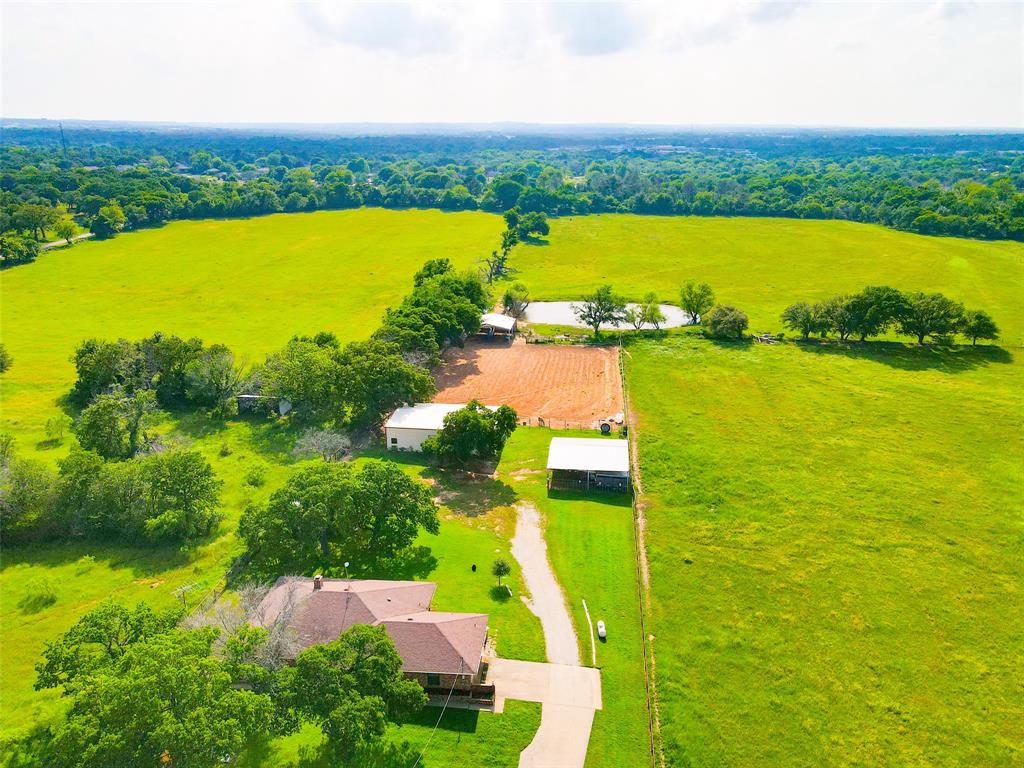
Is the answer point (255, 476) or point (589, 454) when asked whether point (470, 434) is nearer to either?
point (589, 454)

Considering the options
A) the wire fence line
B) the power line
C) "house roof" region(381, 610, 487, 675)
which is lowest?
the wire fence line

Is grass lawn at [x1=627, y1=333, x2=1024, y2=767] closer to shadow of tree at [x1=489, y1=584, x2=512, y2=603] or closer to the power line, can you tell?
shadow of tree at [x1=489, y1=584, x2=512, y2=603]

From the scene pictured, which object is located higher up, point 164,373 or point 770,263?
point 164,373

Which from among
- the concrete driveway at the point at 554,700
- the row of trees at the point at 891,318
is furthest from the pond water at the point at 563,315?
the concrete driveway at the point at 554,700

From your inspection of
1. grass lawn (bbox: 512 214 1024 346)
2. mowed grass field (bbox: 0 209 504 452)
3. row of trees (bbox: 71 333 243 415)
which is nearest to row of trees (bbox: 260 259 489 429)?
row of trees (bbox: 71 333 243 415)

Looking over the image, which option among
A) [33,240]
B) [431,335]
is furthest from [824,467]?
[33,240]

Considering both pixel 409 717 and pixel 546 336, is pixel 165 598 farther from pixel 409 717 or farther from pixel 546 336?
pixel 546 336

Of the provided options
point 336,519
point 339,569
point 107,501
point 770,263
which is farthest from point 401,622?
point 770,263
